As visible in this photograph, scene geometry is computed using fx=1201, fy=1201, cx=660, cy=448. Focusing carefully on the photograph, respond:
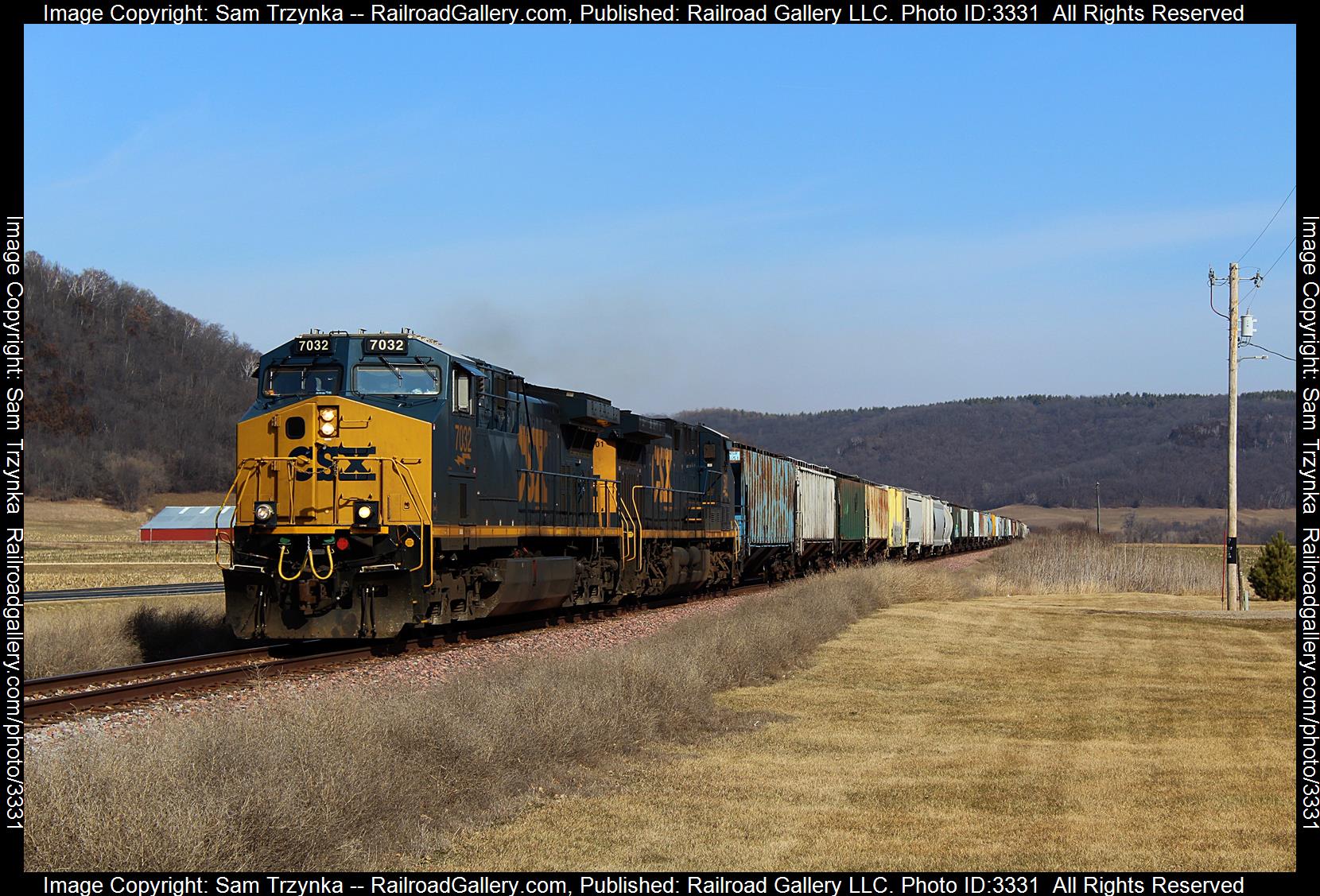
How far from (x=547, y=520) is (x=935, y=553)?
48.9 metres

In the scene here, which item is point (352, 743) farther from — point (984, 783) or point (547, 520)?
point (547, 520)

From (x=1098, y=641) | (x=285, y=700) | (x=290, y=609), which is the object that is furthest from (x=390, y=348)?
(x=1098, y=641)

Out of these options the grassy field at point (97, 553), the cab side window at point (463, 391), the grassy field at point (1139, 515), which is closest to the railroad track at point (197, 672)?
the cab side window at point (463, 391)

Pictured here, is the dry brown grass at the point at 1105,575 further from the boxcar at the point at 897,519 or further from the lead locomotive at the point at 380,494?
the lead locomotive at the point at 380,494

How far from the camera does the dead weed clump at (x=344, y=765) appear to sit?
571cm

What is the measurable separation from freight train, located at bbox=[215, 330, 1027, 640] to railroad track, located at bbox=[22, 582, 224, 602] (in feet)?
34.5

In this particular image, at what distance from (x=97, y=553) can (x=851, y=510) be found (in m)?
32.2

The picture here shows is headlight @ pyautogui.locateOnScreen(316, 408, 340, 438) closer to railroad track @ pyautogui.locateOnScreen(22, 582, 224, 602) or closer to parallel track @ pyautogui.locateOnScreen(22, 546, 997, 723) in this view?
parallel track @ pyautogui.locateOnScreen(22, 546, 997, 723)

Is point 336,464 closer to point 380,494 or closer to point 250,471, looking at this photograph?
point 380,494

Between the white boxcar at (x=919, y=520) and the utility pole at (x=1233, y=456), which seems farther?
the white boxcar at (x=919, y=520)

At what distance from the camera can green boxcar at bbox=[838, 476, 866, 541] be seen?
43.2m

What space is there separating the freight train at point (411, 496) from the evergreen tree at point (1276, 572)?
804 inches

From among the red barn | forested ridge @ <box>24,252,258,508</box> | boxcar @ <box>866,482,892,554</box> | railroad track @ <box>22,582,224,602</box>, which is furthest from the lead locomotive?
forested ridge @ <box>24,252,258,508</box>

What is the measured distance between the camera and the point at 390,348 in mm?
15844
